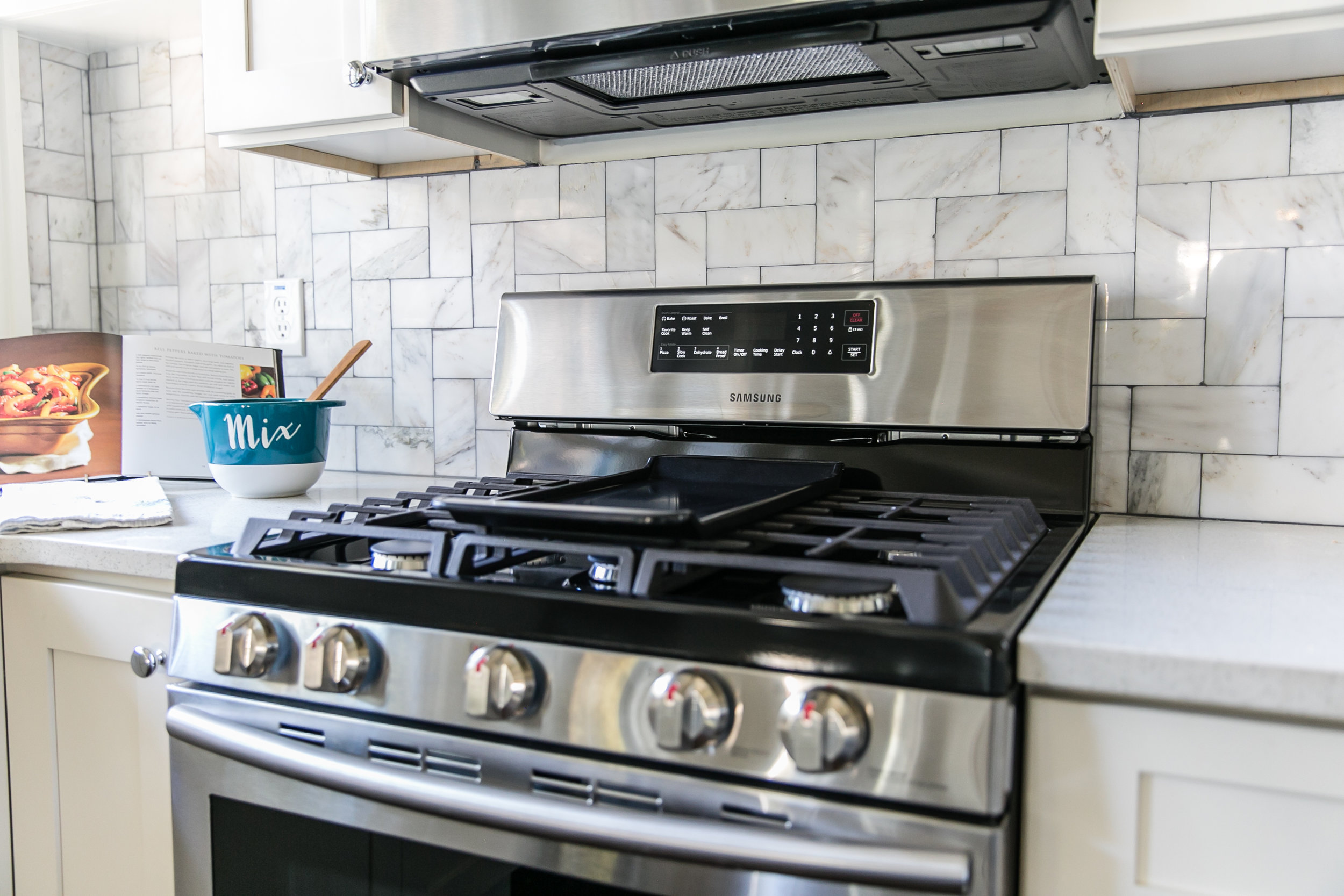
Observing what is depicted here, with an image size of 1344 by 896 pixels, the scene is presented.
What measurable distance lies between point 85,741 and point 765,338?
3.33 ft

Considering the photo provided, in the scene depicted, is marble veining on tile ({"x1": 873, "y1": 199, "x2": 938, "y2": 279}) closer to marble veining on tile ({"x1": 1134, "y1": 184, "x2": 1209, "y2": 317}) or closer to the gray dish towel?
marble veining on tile ({"x1": 1134, "y1": 184, "x2": 1209, "y2": 317})

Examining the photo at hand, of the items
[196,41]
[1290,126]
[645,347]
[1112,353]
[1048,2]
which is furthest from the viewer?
[196,41]

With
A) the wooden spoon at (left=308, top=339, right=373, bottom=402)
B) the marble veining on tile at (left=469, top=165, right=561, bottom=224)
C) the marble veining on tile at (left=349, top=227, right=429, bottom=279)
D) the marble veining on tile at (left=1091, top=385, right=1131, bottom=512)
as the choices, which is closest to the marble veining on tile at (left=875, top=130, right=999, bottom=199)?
the marble veining on tile at (left=1091, top=385, right=1131, bottom=512)

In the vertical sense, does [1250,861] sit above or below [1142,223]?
below

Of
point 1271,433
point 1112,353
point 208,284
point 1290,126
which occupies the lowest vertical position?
point 1271,433

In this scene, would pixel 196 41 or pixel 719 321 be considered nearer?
pixel 719 321

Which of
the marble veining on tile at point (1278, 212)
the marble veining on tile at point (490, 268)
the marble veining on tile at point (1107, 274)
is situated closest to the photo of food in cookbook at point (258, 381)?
the marble veining on tile at point (490, 268)

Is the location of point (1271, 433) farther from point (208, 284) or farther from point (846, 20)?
point (208, 284)

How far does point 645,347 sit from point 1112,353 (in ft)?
2.10

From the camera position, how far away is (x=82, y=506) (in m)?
1.34

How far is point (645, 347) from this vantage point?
146 centimetres

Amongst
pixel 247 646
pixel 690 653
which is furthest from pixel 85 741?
pixel 690 653

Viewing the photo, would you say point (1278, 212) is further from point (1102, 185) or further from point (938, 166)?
point (938, 166)

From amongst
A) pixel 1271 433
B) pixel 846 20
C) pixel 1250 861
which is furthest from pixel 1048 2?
pixel 1250 861
